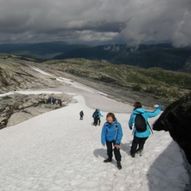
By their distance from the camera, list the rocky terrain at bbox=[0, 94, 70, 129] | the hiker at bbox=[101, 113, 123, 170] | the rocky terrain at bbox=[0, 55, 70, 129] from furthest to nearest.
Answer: the rocky terrain at bbox=[0, 55, 70, 129], the rocky terrain at bbox=[0, 94, 70, 129], the hiker at bbox=[101, 113, 123, 170]

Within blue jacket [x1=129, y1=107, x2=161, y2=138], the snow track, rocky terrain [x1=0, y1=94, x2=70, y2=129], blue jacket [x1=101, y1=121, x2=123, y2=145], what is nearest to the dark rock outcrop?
the snow track

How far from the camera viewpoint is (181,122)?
10953 mm

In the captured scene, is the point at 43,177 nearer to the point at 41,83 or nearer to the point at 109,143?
the point at 109,143

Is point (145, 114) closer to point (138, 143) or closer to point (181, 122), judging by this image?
point (138, 143)

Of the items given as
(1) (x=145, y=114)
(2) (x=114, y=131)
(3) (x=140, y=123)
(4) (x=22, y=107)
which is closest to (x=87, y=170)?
(2) (x=114, y=131)

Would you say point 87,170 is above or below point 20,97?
above

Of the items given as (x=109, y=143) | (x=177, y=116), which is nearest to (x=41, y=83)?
(x=109, y=143)

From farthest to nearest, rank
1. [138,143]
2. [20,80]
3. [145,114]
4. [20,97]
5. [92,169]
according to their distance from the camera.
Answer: [20,80] → [20,97] → [138,143] → [145,114] → [92,169]

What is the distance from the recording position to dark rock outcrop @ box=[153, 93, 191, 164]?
35.0 feet

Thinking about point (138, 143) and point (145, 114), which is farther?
point (138, 143)

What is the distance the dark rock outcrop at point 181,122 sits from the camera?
10664 millimetres

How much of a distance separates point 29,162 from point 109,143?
712cm

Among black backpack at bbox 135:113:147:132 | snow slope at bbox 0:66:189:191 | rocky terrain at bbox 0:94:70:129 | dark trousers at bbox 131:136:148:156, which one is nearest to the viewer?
snow slope at bbox 0:66:189:191

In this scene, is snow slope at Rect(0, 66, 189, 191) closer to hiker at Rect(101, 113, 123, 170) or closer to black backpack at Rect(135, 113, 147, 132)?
hiker at Rect(101, 113, 123, 170)
